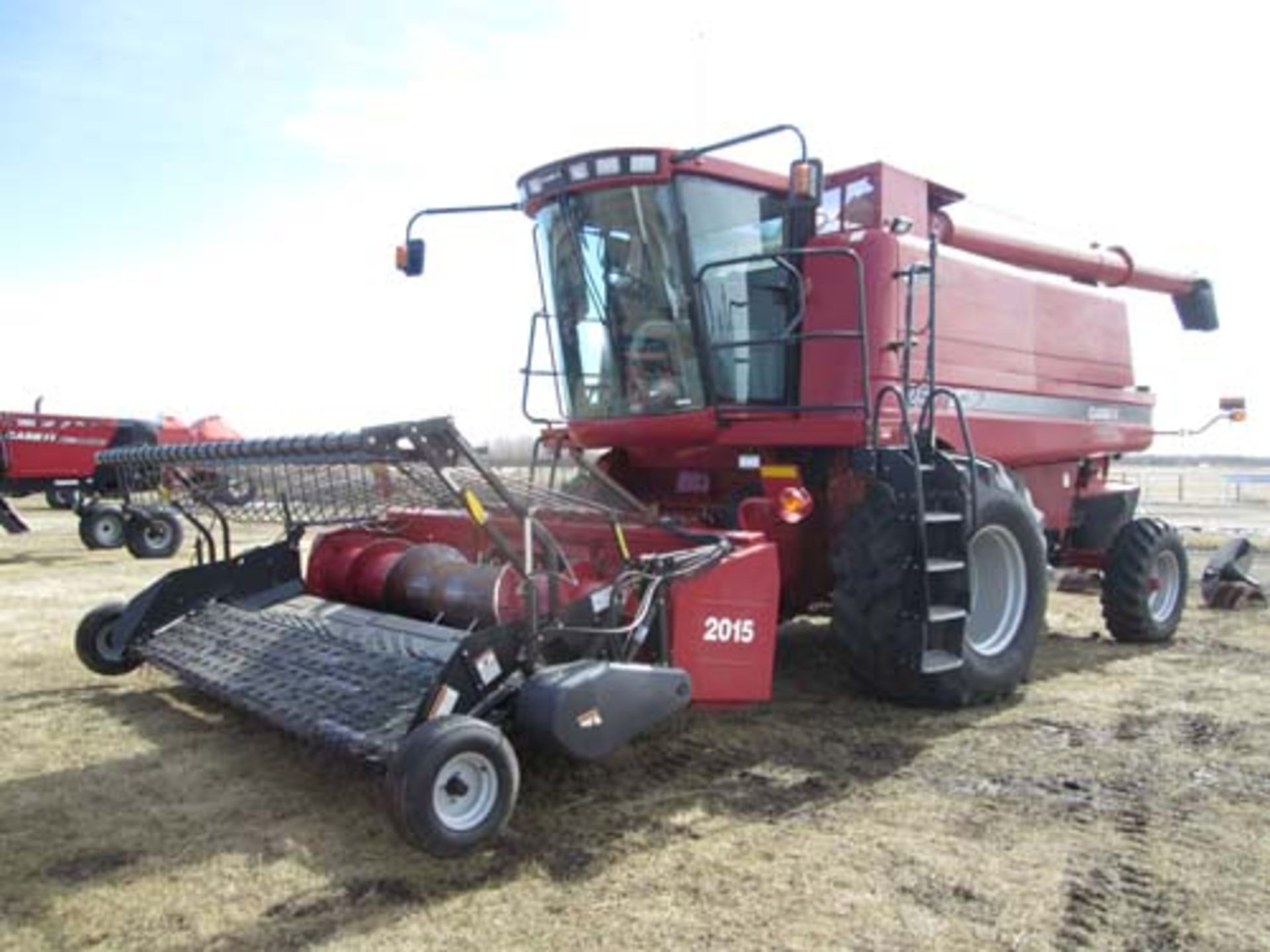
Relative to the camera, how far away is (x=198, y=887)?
10.3 feet

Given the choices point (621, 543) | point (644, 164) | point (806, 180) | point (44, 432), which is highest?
point (644, 164)

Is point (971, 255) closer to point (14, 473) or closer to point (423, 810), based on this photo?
point (423, 810)

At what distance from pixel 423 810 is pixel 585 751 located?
0.60 metres

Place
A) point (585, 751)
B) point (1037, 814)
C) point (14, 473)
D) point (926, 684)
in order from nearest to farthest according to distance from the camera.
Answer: point (585, 751) < point (1037, 814) < point (926, 684) < point (14, 473)

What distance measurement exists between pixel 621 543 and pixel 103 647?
2816mm

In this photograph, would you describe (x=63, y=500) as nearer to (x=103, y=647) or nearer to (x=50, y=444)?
(x=50, y=444)

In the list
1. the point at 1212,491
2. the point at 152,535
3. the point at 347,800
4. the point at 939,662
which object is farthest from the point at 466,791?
the point at 1212,491

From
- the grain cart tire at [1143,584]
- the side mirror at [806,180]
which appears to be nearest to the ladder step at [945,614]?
the side mirror at [806,180]

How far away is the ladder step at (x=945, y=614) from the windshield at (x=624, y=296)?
58.3 inches

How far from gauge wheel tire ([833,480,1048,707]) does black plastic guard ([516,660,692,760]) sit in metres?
1.26

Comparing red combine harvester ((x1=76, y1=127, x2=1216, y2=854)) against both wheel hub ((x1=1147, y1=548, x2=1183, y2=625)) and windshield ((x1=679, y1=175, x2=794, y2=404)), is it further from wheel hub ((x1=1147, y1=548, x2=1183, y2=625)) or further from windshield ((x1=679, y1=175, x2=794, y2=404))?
wheel hub ((x1=1147, y1=548, x2=1183, y2=625))

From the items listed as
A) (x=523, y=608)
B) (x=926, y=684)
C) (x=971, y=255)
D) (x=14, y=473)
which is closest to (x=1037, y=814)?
(x=926, y=684)

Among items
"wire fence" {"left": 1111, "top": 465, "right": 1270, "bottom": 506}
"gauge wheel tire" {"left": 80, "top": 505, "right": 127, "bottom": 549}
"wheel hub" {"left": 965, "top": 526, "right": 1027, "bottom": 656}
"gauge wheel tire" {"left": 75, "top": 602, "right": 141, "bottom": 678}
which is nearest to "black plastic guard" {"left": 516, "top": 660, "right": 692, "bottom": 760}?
"wheel hub" {"left": 965, "top": 526, "right": 1027, "bottom": 656}

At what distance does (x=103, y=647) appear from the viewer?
546cm
